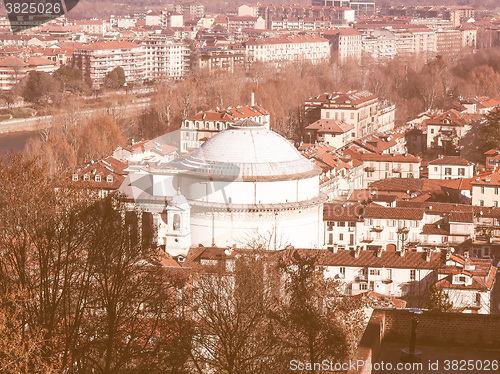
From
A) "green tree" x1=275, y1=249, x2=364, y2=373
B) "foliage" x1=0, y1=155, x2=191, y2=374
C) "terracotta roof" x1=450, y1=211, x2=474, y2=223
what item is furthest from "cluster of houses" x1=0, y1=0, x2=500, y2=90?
"green tree" x1=275, y1=249, x2=364, y2=373

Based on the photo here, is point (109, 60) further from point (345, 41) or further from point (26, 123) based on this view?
point (345, 41)

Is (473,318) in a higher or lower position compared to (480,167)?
higher

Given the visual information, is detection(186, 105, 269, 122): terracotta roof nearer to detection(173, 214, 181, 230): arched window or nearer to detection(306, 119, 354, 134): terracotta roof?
detection(306, 119, 354, 134): terracotta roof

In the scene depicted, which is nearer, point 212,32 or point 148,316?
point 148,316

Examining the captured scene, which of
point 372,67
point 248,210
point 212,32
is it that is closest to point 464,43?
point 212,32

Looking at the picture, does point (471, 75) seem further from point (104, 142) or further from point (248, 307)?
point (248, 307)

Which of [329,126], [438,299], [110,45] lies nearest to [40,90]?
[110,45]
